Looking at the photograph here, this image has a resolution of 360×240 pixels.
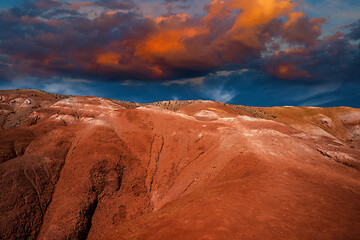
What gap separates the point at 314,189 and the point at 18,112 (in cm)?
8614

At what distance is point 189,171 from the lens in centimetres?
2023

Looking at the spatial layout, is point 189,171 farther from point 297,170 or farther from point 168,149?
point 297,170

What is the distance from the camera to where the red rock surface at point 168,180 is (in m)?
9.38

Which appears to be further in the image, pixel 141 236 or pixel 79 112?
pixel 79 112

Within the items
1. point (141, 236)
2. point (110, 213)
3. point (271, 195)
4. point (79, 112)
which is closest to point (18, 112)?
point (79, 112)

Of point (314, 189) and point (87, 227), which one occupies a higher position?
point (314, 189)

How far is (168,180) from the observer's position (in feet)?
66.9

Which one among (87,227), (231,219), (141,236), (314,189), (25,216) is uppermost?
(314,189)

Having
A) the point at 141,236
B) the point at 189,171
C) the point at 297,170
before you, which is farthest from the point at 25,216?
the point at 297,170

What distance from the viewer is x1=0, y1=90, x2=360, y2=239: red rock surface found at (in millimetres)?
9383

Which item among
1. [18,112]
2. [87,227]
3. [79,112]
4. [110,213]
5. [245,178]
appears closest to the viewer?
[245,178]

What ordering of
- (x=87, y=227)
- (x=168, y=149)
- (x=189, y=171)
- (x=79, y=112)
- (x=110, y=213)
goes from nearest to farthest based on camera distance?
(x=87, y=227)
(x=110, y=213)
(x=189, y=171)
(x=168, y=149)
(x=79, y=112)

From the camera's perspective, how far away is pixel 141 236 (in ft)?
33.1

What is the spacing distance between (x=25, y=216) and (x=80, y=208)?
394 cm
